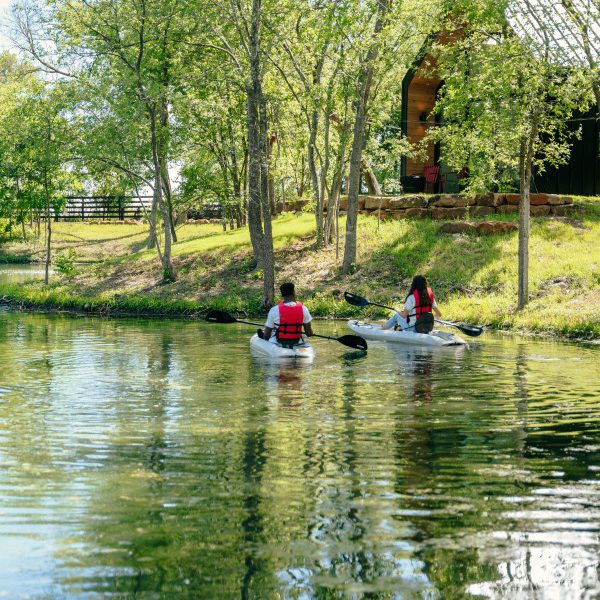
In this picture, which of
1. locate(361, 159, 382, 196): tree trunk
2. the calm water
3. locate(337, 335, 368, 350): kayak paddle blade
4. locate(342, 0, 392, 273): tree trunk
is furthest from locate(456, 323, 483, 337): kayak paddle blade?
locate(361, 159, 382, 196): tree trunk

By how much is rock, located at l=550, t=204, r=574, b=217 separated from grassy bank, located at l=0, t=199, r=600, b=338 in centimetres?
35

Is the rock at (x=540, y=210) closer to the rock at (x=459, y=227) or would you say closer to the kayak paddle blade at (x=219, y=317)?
the rock at (x=459, y=227)

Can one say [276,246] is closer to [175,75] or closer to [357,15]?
[175,75]

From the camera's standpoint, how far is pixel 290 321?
59.6 feet

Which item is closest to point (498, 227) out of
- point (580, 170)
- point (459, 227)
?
point (459, 227)

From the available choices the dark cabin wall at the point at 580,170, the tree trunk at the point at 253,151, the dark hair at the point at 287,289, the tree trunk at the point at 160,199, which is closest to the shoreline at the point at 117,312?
the tree trunk at the point at 160,199

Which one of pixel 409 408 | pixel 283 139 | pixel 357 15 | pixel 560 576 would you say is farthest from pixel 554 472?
pixel 283 139

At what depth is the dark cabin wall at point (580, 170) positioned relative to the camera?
34906mm

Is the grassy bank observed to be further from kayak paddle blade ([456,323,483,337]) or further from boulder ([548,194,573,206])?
kayak paddle blade ([456,323,483,337])

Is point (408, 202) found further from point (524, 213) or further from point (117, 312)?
point (117, 312)

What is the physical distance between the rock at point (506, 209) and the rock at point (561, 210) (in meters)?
1.39

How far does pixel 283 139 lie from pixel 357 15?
51.1 ft

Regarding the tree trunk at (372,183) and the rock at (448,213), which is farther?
the tree trunk at (372,183)

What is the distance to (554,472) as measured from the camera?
29.9ft
